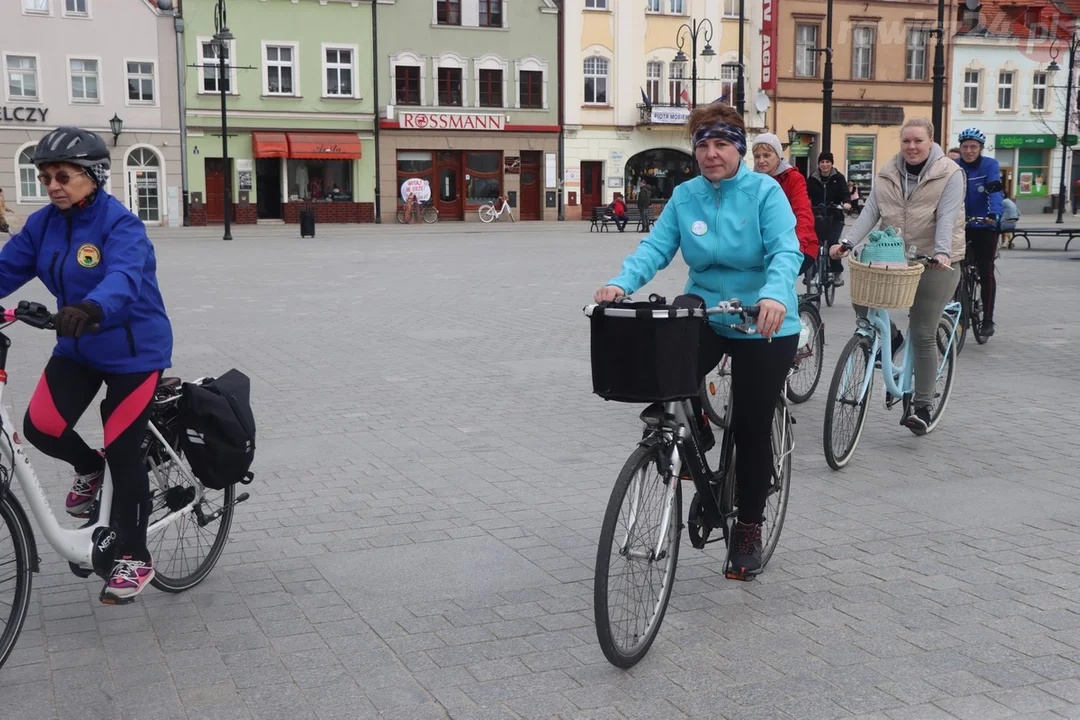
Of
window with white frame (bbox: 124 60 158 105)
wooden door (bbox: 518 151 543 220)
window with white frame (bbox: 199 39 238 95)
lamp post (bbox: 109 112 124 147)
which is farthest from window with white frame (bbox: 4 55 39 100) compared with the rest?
wooden door (bbox: 518 151 543 220)

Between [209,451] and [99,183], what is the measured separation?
3.34 ft

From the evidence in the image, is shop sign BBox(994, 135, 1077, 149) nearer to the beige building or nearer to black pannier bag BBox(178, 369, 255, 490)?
the beige building

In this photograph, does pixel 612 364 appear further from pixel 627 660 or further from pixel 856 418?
pixel 856 418

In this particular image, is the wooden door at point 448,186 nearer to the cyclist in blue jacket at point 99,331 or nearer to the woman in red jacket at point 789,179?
the woman in red jacket at point 789,179

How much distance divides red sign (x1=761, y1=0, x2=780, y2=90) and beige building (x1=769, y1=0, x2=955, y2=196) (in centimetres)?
70

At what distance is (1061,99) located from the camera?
50.5 metres

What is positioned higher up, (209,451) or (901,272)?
(901,272)

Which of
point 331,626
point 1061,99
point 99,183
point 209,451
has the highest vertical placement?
point 1061,99

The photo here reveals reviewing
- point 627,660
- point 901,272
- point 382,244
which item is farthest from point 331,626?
point 382,244

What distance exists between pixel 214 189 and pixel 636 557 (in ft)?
135

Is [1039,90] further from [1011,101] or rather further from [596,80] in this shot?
[596,80]

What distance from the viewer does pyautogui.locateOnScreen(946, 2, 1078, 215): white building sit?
5131 cm

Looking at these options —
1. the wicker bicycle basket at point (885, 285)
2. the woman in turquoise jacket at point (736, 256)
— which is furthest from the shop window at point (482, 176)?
the woman in turquoise jacket at point (736, 256)

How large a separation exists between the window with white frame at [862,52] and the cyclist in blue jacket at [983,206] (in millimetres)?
41865
